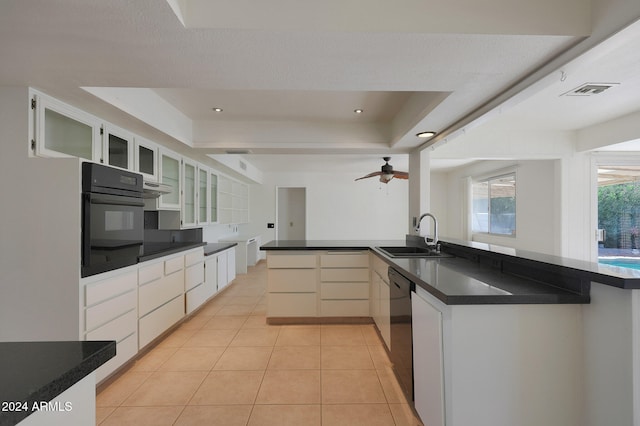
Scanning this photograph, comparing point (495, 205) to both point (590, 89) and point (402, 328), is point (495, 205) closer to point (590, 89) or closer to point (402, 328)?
point (590, 89)

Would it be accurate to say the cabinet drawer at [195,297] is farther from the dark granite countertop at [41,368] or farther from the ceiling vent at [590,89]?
the ceiling vent at [590,89]

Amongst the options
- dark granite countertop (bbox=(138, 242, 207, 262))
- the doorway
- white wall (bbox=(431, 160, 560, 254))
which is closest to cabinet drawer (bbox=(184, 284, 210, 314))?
dark granite countertop (bbox=(138, 242, 207, 262))

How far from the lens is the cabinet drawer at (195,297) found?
3.35m

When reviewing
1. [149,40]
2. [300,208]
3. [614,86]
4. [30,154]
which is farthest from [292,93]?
[300,208]

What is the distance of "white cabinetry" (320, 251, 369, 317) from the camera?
131 inches

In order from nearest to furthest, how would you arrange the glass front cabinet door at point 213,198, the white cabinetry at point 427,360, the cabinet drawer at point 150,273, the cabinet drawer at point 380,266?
the white cabinetry at point 427,360 → the cabinet drawer at point 150,273 → the cabinet drawer at point 380,266 → the glass front cabinet door at point 213,198

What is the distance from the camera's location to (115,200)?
7.14ft

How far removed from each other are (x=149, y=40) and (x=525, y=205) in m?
5.36

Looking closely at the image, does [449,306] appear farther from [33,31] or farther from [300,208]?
[300,208]

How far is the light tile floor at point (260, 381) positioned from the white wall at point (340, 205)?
13.7ft

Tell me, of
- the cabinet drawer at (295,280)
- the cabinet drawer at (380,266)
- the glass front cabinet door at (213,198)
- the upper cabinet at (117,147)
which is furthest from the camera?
the glass front cabinet door at (213,198)

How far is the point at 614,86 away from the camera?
2.51 metres

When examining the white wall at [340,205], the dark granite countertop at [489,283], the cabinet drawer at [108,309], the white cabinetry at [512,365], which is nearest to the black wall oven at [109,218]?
the cabinet drawer at [108,309]

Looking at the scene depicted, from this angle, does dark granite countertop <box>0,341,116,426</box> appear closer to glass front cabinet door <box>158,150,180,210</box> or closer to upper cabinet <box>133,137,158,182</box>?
upper cabinet <box>133,137,158,182</box>
